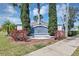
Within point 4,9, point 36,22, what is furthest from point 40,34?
point 4,9

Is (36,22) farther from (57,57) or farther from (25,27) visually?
(57,57)

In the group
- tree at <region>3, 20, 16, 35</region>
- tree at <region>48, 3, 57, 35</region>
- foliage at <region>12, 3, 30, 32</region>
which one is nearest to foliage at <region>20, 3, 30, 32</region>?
foliage at <region>12, 3, 30, 32</region>

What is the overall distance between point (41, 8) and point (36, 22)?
0.18m

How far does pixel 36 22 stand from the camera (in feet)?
18.3

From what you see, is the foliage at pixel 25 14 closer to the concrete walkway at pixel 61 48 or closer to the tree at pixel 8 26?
the tree at pixel 8 26

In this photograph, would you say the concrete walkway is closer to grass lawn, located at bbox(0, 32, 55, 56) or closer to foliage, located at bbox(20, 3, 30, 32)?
grass lawn, located at bbox(0, 32, 55, 56)

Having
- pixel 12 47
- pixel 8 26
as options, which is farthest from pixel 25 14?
pixel 12 47

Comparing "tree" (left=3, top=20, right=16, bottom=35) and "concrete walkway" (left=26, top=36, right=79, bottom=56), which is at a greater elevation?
"tree" (left=3, top=20, right=16, bottom=35)

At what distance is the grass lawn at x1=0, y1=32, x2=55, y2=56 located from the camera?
549 centimetres

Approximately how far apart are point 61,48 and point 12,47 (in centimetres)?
60

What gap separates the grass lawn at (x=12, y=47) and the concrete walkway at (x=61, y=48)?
0.07m

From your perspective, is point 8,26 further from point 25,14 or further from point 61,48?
point 61,48

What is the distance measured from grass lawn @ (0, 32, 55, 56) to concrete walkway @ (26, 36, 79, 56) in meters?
0.07

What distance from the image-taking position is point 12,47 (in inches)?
219
